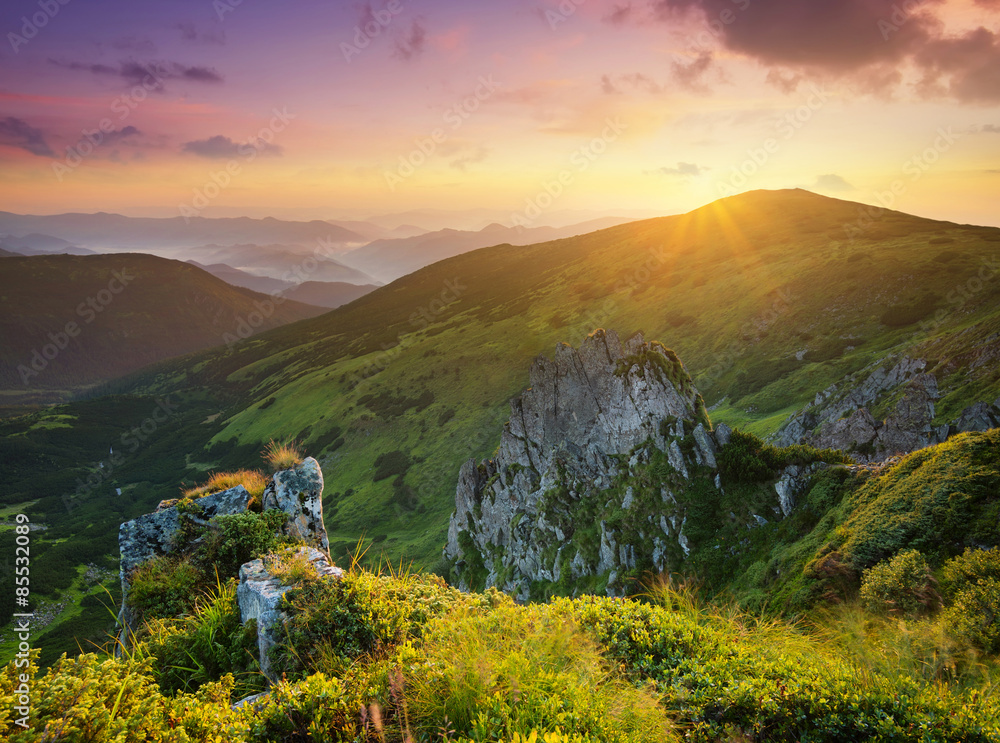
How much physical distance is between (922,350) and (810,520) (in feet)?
126

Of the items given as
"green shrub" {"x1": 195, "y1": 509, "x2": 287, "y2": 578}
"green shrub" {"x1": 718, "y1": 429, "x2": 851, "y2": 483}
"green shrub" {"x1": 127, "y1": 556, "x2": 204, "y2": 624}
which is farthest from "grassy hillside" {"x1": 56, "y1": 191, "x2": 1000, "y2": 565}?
"green shrub" {"x1": 127, "y1": 556, "x2": 204, "y2": 624}

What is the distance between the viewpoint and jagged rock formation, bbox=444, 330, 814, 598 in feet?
83.8

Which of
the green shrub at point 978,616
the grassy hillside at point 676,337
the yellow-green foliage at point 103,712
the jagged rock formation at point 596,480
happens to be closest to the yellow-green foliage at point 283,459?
the yellow-green foliage at point 103,712

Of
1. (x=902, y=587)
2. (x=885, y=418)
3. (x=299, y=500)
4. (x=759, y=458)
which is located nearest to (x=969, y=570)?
(x=902, y=587)

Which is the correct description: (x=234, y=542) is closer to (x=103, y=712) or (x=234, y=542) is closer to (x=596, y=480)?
(x=103, y=712)

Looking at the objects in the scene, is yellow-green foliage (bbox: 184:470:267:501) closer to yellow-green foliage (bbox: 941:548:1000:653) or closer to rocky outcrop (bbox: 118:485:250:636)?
rocky outcrop (bbox: 118:485:250:636)

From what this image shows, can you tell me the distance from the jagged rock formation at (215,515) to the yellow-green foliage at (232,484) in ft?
1.35

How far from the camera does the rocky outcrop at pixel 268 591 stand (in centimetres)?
798

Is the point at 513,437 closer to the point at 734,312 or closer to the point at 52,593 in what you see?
the point at 734,312

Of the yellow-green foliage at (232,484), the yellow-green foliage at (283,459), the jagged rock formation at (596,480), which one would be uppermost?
the yellow-green foliage at (283,459)

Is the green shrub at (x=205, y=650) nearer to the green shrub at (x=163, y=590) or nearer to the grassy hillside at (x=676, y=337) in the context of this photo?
the green shrub at (x=163, y=590)

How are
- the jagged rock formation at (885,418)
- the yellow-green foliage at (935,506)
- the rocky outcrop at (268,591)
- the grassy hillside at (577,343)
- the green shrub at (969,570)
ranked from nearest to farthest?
1. the rocky outcrop at (268,591)
2. the green shrub at (969,570)
3. the yellow-green foliage at (935,506)
4. the jagged rock formation at (885,418)
5. the grassy hillside at (577,343)

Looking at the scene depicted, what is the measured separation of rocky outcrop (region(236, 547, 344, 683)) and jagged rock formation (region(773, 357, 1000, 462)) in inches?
1240

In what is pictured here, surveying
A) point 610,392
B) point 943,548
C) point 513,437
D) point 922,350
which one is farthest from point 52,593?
point 922,350
